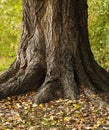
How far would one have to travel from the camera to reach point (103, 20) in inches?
407

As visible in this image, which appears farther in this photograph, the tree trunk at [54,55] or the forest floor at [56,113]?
the tree trunk at [54,55]

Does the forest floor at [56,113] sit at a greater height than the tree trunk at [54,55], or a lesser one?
lesser

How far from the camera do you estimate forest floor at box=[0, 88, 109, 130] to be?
5855 mm

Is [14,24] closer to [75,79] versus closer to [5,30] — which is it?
Answer: [5,30]

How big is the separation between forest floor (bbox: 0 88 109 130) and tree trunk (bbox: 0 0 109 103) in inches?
7.2

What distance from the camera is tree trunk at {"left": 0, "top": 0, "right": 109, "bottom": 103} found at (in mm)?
7109

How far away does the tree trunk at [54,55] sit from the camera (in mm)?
7109

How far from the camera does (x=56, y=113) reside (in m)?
6.39

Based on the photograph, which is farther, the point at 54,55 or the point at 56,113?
the point at 54,55

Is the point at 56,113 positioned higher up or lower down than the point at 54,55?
lower down

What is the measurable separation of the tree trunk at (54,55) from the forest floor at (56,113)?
0.18 metres

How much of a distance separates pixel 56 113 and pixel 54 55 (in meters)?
1.26

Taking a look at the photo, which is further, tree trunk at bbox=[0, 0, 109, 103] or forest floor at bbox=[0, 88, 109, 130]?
tree trunk at bbox=[0, 0, 109, 103]

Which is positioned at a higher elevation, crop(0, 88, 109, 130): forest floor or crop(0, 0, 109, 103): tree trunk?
crop(0, 0, 109, 103): tree trunk
